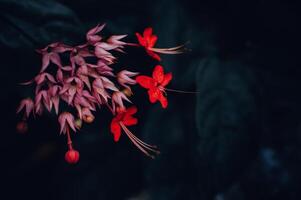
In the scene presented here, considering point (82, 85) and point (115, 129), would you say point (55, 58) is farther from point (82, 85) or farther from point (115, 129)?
point (115, 129)

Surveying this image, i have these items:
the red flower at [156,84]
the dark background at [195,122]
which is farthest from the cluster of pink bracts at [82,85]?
the dark background at [195,122]

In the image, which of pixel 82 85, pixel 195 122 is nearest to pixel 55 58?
pixel 82 85

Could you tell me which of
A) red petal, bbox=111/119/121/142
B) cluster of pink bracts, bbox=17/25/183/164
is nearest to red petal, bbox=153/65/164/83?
cluster of pink bracts, bbox=17/25/183/164

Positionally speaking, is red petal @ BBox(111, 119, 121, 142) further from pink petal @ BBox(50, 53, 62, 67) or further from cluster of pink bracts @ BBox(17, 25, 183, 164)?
pink petal @ BBox(50, 53, 62, 67)

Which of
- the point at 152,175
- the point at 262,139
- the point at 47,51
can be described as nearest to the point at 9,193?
the point at 152,175

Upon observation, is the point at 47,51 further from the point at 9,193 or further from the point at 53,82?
the point at 9,193

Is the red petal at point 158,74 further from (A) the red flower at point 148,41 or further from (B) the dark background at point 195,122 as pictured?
(B) the dark background at point 195,122
